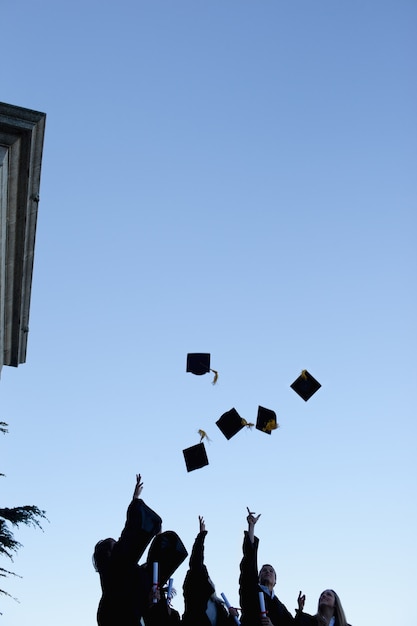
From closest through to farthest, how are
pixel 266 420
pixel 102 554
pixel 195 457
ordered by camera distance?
pixel 102 554, pixel 195 457, pixel 266 420

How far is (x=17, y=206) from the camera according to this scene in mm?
8711

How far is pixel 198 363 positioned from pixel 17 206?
4.18 meters

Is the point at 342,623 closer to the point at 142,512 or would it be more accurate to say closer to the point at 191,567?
the point at 191,567

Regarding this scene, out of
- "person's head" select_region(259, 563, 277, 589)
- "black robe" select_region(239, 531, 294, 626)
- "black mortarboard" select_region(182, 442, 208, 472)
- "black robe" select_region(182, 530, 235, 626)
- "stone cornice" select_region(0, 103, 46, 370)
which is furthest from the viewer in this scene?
"black mortarboard" select_region(182, 442, 208, 472)

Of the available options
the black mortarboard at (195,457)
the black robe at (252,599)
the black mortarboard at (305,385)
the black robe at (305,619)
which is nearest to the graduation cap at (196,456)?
the black mortarboard at (195,457)

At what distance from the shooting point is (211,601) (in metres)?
6.57

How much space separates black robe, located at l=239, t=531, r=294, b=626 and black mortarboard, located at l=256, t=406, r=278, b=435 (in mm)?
4023

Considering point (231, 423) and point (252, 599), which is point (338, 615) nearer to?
point (252, 599)

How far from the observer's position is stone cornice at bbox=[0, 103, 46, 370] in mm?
8133

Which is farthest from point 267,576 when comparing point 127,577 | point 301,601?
point 127,577

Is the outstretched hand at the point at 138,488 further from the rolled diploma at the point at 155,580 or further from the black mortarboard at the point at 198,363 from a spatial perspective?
the black mortarboard at the point at 198,363

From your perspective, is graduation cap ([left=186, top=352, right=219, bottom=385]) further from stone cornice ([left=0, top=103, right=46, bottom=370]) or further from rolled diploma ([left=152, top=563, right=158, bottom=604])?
rolled diploma ([left=152, top=563, right=158, bottom=604])

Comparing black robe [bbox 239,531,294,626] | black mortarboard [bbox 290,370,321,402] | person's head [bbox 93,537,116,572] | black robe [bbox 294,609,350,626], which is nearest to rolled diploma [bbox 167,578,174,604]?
black robe [bbox 239,531,294,626]

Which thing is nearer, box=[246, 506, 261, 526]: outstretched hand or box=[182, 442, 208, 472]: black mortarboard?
box=[246, 506, 261, 526]: outstretched hand
